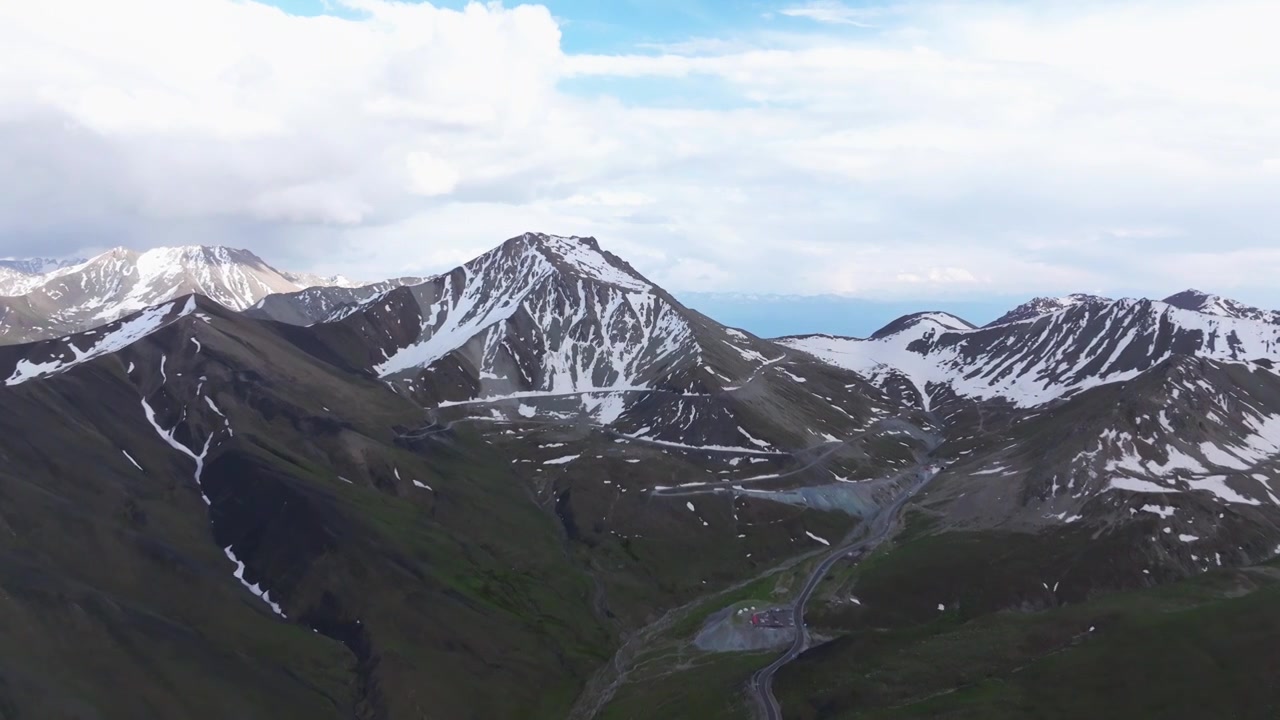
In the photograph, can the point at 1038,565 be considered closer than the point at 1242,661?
No

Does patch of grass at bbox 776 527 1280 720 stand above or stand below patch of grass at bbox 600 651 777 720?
above

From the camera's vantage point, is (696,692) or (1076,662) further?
(696,692)

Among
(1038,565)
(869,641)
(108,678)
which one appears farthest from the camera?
(1038,565)

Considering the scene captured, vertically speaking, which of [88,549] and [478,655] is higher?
[88,549]

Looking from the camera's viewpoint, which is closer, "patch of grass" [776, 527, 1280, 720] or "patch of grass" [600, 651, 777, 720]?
"patch of grass" [776, 527, 1280, 720]

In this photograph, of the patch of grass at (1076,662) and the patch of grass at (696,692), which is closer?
the patch of grass at (1076,662)

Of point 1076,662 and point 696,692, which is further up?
point 1076,662

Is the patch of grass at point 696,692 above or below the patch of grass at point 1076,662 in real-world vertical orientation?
below

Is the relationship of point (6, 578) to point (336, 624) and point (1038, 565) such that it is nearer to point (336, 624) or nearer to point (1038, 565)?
point (336, 624)

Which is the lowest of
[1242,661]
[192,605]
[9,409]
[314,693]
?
[314,693]

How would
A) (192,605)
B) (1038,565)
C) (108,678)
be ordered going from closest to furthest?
(108,678), (192,605), (1038,565)

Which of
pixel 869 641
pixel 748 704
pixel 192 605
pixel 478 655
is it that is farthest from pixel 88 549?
pixel 869 641
